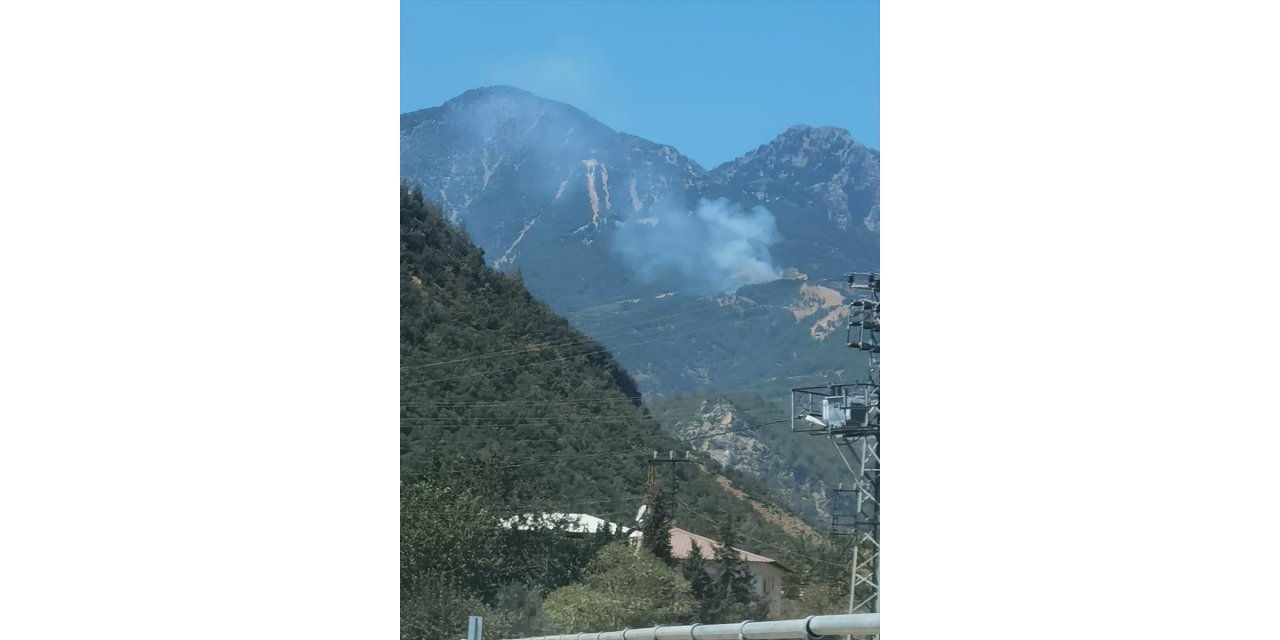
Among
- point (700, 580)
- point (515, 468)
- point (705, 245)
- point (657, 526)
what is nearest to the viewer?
point (700, 580)

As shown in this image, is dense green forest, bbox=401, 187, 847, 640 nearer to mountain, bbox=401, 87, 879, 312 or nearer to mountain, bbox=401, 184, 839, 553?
mountain, bbox=401, 184, 839, 553

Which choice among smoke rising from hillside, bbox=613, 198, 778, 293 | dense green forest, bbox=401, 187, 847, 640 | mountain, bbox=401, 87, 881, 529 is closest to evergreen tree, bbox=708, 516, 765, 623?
dense green forest, bbox=401, 187, 847, 640

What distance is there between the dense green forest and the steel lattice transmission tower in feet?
1.39

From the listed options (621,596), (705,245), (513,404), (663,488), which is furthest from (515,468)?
(705,245)

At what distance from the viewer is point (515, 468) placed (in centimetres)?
1494

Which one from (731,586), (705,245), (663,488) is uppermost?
(705,245)

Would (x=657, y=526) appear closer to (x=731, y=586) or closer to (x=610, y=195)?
(x=731, y=586)

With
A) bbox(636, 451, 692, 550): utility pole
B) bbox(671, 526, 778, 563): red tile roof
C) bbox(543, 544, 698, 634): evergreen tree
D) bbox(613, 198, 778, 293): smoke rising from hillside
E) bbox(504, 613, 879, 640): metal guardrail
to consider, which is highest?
bbox(613, 198, 778, 293): smoke rising from hillside

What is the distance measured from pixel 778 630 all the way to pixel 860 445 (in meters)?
9.72

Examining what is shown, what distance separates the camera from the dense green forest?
1298 cm
